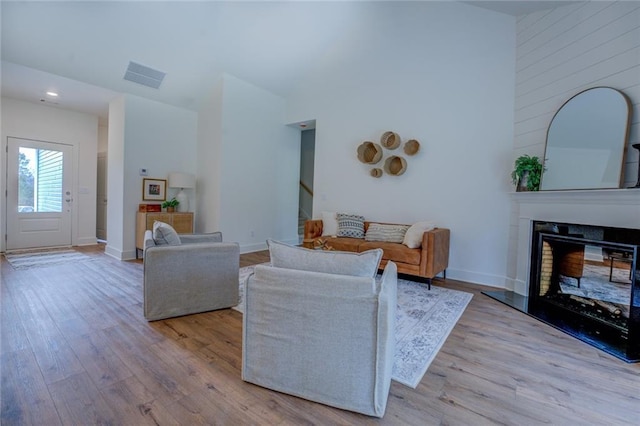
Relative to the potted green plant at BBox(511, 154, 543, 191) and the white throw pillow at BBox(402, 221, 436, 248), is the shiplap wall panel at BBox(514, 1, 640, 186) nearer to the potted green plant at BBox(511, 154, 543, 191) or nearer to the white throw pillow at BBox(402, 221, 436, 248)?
the potted green plant at BBox(511, 154, 543, 191)

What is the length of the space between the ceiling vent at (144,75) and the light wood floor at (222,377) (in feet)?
11.2

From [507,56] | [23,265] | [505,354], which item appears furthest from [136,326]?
[507,56]

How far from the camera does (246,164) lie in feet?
17.3

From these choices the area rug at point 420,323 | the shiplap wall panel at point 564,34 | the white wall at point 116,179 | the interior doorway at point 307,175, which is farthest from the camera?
the interior doorway at point 307,175

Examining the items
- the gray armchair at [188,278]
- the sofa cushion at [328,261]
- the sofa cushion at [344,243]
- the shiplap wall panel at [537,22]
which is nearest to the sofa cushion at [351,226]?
the sofa cushion at [344,243]

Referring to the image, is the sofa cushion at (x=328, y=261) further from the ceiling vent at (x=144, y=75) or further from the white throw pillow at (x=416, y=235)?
the ceiling vent at (x=144, y=75)

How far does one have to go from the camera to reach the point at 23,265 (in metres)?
4.13

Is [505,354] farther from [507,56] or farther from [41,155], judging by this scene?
[41,155]

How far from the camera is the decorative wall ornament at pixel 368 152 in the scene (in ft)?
15.0

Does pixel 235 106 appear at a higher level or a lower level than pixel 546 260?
higher

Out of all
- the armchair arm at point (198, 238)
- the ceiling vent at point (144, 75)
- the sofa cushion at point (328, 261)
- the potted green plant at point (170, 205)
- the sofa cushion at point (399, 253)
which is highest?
the ceiling vent at point (144, 75)

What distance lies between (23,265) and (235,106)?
4.01m

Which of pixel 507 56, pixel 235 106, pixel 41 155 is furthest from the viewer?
pixel 41 155

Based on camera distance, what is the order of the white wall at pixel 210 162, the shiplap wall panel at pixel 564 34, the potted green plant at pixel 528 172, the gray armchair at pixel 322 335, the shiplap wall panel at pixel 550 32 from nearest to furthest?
the gray armchair at pixel 322 335
the shiplap wall panel at pixel 564 34
the shiplap wall panel at pixel 550 32
the potted green plant at pixel 528 172
the white wall at pixel 210 162
